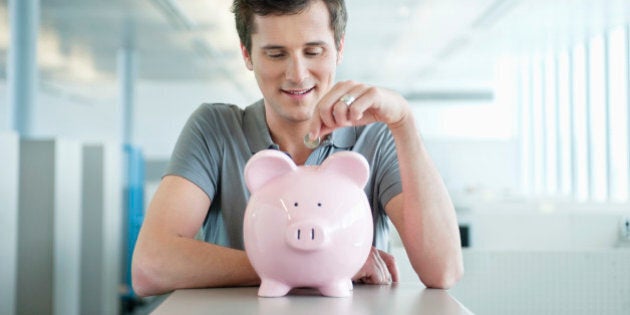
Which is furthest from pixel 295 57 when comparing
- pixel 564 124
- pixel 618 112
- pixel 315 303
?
pixel 564 124

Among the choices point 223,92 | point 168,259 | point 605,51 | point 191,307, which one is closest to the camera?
point 191,307

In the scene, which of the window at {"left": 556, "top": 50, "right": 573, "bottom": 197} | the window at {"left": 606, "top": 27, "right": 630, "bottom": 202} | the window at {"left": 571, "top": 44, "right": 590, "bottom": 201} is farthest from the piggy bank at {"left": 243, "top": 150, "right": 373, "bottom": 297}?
the window at {"left": 556, "top": 50, "right": 573, "bottom": 197}

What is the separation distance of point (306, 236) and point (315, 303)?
10cm

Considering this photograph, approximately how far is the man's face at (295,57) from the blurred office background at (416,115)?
4.24 feet

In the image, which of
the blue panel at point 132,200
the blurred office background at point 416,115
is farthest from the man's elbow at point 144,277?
the blue panel at point 132,200

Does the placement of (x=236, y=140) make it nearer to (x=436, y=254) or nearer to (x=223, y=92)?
(x=436, y=254)

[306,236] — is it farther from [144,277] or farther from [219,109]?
[219,109]

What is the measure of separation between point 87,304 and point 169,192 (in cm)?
432

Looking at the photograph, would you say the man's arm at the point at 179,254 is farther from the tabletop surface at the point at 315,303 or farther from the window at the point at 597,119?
the window at the point at 597,119

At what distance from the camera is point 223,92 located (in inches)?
600

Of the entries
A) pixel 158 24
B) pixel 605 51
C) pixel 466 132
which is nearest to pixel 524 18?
pixel 605 51

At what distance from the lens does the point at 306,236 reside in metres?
1.05

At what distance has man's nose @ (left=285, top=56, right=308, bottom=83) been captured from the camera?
1305mm

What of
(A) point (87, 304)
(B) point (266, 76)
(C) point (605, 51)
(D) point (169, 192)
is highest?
(C) point (605, 51)
